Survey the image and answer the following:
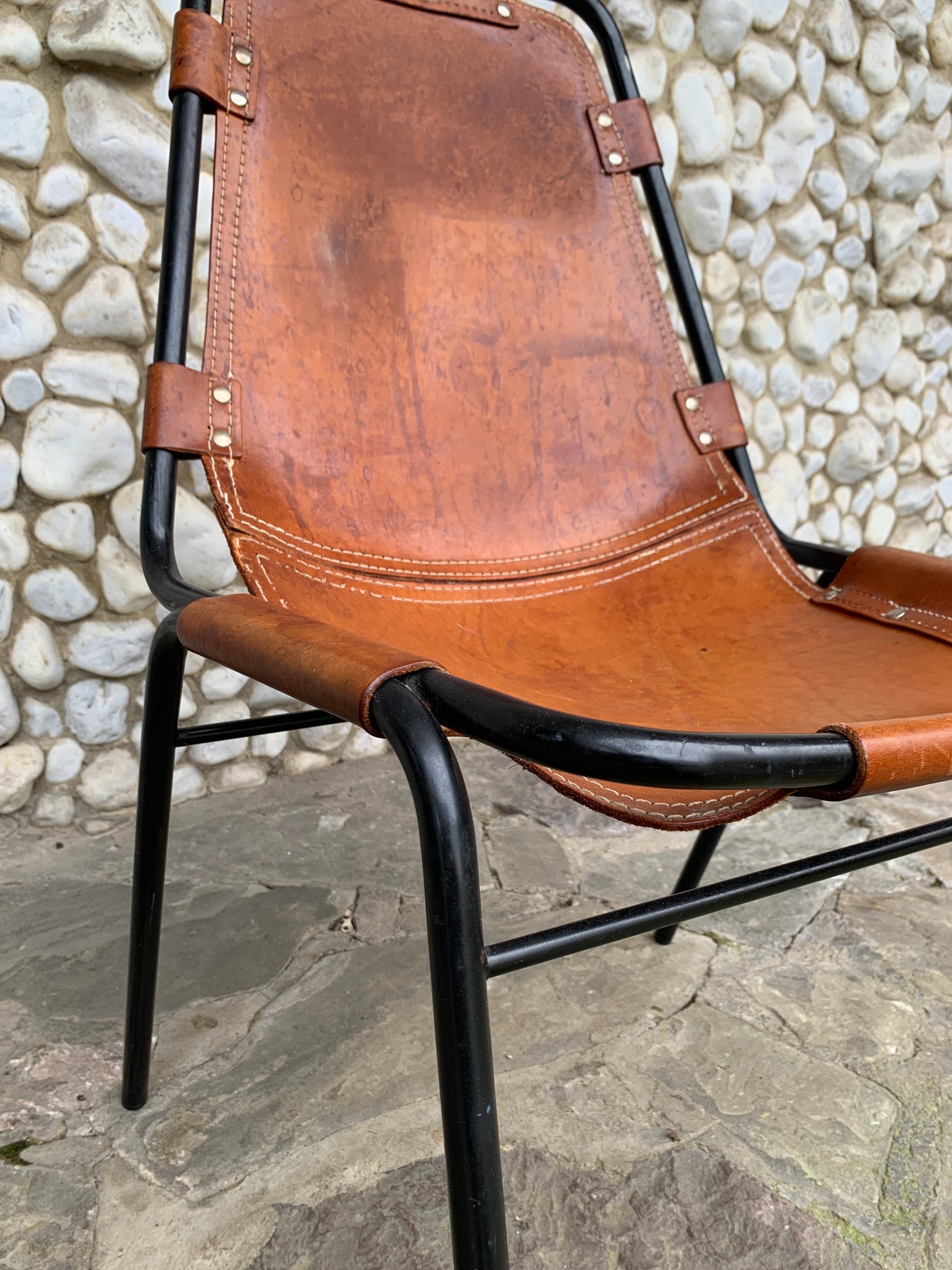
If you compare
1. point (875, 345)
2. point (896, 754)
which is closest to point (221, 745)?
point (896, 754)

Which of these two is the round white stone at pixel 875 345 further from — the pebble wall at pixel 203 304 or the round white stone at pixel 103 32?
the round white stone at pixel 103 32

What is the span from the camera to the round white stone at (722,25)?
6.28 feet

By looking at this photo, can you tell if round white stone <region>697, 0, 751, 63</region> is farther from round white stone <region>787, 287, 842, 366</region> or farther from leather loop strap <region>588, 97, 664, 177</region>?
leather loop strap <region>588, 97, 664, 177</region>

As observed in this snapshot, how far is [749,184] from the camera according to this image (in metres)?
2.03

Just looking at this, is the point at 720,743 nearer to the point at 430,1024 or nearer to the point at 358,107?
the point at 430,1024

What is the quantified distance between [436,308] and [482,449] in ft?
0.52

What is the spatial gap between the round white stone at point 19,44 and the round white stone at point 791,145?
1.42m

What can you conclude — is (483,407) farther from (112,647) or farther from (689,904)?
(112,647)

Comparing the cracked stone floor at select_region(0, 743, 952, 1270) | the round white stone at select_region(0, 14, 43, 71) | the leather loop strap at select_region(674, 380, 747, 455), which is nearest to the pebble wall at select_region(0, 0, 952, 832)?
the round white stone at select_region(0, 14, 43, 71)

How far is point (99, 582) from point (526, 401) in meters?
0.75

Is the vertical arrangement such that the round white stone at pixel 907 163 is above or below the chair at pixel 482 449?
above

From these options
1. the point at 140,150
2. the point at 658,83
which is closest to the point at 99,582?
the point at 140,150

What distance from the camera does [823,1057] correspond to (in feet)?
3.51

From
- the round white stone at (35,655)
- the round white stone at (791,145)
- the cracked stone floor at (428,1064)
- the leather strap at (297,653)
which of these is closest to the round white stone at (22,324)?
the round white stone at (35,655)
